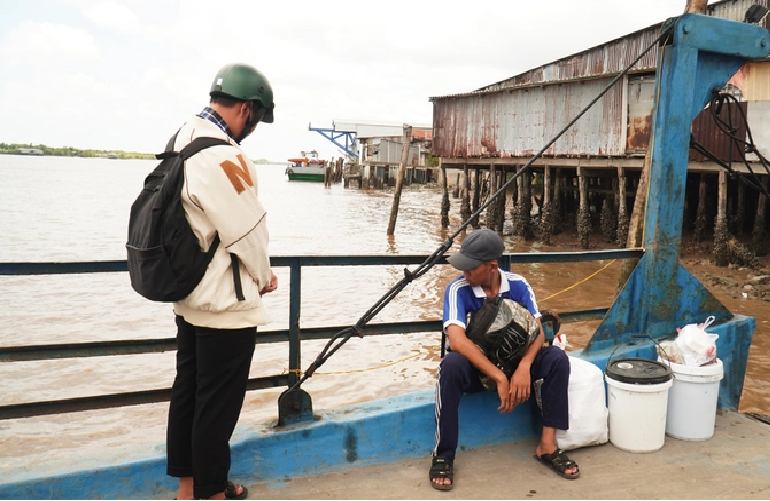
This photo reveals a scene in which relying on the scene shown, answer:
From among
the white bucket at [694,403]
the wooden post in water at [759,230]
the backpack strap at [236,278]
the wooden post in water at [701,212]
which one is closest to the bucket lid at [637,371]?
the white bucket at [694,403]

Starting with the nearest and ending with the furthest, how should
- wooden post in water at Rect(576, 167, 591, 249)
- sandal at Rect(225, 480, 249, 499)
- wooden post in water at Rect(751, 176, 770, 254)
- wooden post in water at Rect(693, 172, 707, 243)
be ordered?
sandal at Rect(225, 480, 249, 499) < wooden post in water at Rect(751, 176, 770, 254) < wooden post in water at Rect(693, 172, 707, 243) < wooden post in water at Rect(576, 167, 591, 249)

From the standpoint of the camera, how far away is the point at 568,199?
21469 mm

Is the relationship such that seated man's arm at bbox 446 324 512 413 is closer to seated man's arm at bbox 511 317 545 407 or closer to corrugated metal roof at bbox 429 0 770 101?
seated man's arm at bbox 511 317 545 407

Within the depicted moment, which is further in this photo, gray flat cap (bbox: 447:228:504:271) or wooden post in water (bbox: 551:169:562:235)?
wooden post in water (bbox: 551:169:562:235)

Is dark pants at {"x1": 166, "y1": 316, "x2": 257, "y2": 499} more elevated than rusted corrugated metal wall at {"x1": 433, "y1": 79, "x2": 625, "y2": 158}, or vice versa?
rusted corrugated metal wall at {"x1": 433, "y1": 79, "x2": 625, "y2": 158}

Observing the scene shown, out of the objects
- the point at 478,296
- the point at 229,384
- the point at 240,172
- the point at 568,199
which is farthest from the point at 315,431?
the point at 568,199

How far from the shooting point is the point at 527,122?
1817 cm

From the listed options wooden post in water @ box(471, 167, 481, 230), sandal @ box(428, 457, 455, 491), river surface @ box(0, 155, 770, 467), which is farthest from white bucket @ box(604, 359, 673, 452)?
wooden post in water @ box(471, 167, 481, 230)

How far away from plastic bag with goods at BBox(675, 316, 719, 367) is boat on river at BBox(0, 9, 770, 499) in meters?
0.36

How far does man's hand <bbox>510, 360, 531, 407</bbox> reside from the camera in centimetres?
316

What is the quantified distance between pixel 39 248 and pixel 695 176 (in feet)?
60.6

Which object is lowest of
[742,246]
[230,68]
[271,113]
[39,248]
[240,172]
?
[39,248]

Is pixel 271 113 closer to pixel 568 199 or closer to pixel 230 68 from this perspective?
pixel 230 68

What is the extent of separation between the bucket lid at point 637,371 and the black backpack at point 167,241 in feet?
8.10
